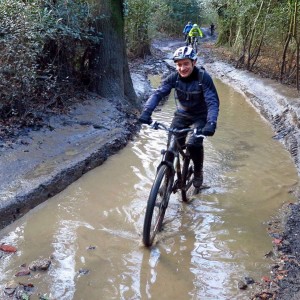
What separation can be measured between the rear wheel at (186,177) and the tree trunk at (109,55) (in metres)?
4.60

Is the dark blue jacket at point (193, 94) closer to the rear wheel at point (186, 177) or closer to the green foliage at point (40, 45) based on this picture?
the rear wheel at point (186, 177)

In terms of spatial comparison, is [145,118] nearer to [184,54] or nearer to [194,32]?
[184,54]

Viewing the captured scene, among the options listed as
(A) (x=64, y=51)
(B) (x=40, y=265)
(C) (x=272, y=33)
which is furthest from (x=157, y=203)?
(C) (x=272, y=33)

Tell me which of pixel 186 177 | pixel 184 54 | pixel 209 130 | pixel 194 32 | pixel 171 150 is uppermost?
pixel 184 54

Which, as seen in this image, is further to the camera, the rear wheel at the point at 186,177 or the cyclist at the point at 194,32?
the cyclist at the point at 194,32


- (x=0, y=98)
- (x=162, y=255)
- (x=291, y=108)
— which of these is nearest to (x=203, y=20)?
(x=291, y=108)

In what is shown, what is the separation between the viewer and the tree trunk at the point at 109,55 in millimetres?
9625

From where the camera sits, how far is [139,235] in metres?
4.91

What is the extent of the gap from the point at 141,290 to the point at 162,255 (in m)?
0.64

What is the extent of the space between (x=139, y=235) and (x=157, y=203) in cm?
54

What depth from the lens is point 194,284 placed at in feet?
13.6

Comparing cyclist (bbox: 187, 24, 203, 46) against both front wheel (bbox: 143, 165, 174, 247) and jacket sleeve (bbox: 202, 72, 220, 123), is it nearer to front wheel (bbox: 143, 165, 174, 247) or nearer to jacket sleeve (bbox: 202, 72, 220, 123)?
jacket sleeve (bbox: 202, 72, 220, 123)

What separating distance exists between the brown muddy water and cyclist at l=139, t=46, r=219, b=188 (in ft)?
3.06

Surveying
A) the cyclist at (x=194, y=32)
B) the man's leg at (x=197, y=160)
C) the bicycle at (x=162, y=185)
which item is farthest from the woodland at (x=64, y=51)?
the cyclist at (x=194, y=32)
